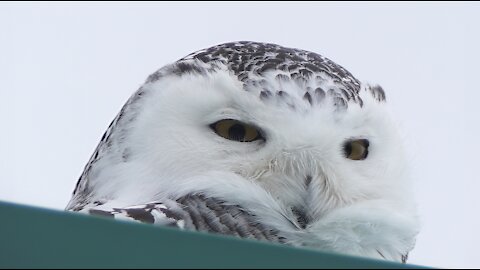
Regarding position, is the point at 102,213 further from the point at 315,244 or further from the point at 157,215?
the point at 315,244

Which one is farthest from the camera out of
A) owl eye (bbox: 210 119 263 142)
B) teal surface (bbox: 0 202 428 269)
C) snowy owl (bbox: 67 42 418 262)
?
owl eye (bbox: 210 119 263 142)

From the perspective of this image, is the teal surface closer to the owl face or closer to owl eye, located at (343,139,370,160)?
the owl face

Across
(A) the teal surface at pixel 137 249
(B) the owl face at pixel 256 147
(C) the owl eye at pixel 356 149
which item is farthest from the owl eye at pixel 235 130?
(A) the teal surface at pixel 137 249

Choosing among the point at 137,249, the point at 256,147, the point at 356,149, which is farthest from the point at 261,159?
the point at 137,249

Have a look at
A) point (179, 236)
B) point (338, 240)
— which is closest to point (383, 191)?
point (338, 240)

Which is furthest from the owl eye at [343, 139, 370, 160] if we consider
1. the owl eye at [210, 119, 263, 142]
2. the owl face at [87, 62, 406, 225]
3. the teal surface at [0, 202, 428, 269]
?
the teal surface at [0, 202, 428, 269]

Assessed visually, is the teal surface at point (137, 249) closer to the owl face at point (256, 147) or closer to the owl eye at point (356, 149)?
the owl face at point (256, 147)
